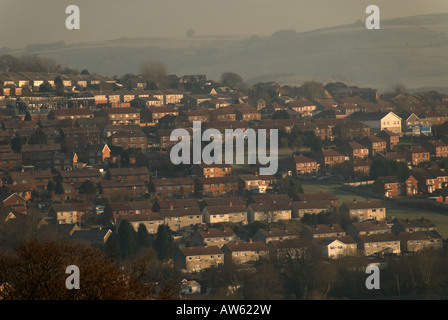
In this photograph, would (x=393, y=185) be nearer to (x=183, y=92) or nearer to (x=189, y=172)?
(x=189, y=172)

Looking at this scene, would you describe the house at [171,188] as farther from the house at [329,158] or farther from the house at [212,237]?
the house at [329,158]

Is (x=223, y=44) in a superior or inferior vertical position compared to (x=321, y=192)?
superior

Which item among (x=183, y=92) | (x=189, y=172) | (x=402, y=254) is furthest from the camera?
(x=183, y=92)

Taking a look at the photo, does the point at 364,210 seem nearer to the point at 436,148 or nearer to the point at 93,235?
the point at 93,235

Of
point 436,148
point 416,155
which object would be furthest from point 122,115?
point 436,148

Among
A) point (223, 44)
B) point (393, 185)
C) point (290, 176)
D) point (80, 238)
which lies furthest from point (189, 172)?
point (223, 44)

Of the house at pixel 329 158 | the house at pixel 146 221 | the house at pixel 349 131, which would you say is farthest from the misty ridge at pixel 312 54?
the house at pixel 146 221
